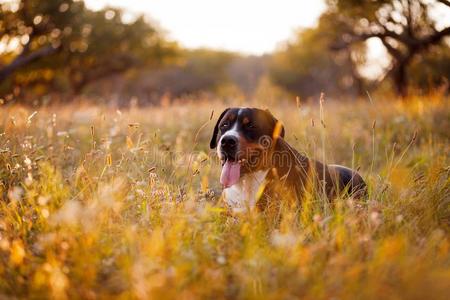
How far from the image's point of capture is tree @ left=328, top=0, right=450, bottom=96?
12.5 m

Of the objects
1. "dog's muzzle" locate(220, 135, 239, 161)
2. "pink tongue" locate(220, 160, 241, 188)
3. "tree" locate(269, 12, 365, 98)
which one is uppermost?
"dog's muzzle" locate(220, 135, 239, 161)

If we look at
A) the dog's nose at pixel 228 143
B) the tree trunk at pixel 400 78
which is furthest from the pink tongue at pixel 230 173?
the tree trunk at pixel 400 78

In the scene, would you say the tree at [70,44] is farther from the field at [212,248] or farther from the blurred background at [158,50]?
the field at [212,248]

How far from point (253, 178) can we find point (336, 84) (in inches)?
1178

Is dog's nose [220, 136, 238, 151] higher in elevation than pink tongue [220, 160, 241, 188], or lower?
higher

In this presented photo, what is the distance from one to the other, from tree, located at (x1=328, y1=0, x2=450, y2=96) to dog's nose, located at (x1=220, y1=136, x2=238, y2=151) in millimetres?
9063

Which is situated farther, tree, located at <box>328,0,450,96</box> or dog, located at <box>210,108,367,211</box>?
tree, located at <box>328,0,450,96</box>

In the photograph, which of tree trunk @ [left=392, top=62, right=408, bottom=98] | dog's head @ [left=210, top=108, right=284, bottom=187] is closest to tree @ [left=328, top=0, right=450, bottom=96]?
tree trunk @ [left=392, top=62, right=408, bottom=98]

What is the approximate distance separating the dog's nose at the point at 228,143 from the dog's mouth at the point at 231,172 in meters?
0.12

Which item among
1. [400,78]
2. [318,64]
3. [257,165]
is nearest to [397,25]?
[400,78]

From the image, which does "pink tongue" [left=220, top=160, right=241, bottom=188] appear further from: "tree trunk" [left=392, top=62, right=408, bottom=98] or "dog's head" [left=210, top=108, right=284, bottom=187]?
"tree trunk" [left=392, top=62, right=408, bottom=98]

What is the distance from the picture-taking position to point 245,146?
4.39 metres

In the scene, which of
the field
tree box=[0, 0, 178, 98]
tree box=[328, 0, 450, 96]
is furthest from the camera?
tree box=[0, 0, 178, 98]

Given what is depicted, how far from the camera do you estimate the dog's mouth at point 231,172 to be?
4422 mm
